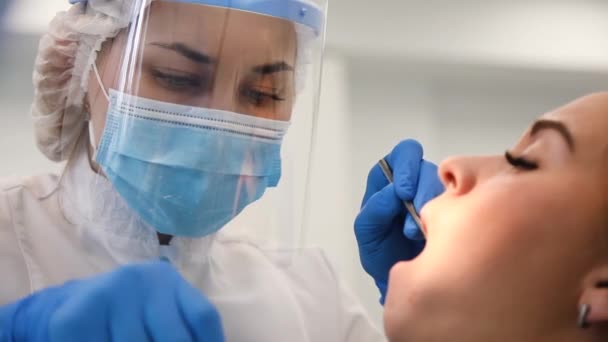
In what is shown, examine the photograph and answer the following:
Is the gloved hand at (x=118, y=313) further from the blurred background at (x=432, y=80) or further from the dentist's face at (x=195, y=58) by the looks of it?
the blurred background at (x=432, y=80)

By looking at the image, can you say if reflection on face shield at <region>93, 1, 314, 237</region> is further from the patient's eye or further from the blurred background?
the blurred background

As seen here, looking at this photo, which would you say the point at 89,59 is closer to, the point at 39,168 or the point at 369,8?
the point at 39,168

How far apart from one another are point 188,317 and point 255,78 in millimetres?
402

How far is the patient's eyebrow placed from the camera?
0.68 meters

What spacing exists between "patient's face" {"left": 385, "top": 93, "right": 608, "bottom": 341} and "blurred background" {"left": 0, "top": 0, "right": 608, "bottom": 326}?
1.05 metres

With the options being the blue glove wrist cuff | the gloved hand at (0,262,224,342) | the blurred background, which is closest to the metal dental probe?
the gloved hand at (0,262,224,342)

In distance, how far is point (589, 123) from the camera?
27.1 inches

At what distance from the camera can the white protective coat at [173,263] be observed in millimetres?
920

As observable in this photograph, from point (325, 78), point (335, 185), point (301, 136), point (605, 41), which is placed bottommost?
point (335, 185)

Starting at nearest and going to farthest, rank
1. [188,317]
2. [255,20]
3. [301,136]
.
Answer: [188,317]
[255,20]
[301,136]

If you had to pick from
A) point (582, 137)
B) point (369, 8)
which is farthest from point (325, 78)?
point (582, 137)

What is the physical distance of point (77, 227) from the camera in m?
0.94

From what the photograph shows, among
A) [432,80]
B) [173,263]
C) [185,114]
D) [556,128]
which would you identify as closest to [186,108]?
[185,114]

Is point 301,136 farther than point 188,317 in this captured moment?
Yes
